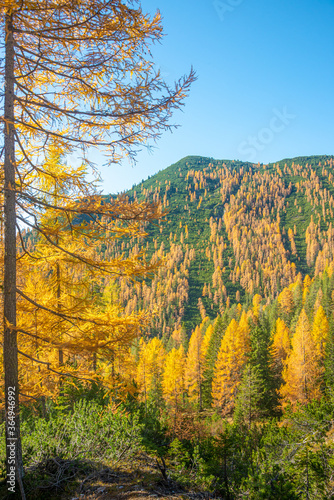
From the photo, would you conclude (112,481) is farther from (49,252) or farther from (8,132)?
(8,132)

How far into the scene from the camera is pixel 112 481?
4746 mm

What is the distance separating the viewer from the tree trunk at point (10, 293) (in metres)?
4.23

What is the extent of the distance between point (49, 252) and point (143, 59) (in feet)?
15.1

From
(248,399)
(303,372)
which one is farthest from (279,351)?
(248,399)

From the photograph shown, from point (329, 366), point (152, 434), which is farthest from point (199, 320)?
point (152, 434)

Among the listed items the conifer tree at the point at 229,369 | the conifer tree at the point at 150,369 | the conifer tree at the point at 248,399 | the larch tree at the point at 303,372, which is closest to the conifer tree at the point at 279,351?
the larch tree at the point at 303,372

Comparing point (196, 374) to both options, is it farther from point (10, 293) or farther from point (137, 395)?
point (10, 293)

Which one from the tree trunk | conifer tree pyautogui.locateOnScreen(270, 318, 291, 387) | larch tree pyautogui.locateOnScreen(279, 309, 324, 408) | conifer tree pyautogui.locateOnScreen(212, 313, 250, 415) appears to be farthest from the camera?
conifer tree pyautogui.locateOnScreen(270, 318, 291, 387)

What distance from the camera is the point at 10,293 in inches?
173

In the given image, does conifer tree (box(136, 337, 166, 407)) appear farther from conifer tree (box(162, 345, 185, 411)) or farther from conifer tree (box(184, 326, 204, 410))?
conifer tree (box(184, 326, 204, 410))

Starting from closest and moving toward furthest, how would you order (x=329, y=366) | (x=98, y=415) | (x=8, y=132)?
(x=8, y=132)
(x=98, y=415)
(x=329, y=366)

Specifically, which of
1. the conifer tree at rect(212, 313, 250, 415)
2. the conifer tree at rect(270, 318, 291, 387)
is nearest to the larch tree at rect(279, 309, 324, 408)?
the conifer tree at rect(212, 313, 250, 415)

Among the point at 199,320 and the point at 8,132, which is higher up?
the point at 8,132

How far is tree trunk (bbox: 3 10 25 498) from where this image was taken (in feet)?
13.9
